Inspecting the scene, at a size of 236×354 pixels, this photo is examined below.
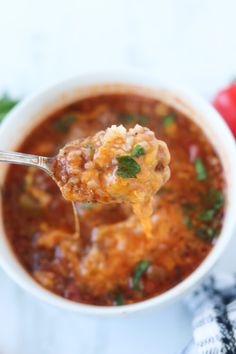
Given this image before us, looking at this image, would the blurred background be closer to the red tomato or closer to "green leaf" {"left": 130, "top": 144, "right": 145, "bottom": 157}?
the red tomato

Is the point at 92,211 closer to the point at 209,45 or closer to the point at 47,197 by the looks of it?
the point at 47,197

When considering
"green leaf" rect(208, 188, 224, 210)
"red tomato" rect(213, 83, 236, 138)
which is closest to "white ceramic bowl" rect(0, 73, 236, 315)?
"green leaf" rect(208, 188, 224, 210)

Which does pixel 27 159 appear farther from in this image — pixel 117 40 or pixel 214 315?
pixel 117 40

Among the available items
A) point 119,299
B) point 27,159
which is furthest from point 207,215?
point 27,159

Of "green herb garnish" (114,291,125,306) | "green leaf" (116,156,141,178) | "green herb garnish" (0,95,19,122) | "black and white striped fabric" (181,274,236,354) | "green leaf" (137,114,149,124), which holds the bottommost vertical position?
"black and white striped fabric" (181,274,236,354)

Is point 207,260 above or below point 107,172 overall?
below

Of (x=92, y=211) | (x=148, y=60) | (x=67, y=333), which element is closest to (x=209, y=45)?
(x=148, y=60)

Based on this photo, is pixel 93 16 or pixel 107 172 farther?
pixel 93 16
